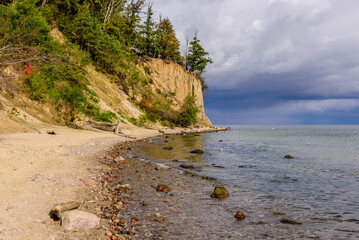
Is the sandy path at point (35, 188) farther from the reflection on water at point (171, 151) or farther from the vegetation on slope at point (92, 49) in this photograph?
the reflection on water at point (171, 151)

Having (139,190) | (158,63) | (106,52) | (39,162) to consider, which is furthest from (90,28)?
(139,190)

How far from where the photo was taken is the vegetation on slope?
2094cm

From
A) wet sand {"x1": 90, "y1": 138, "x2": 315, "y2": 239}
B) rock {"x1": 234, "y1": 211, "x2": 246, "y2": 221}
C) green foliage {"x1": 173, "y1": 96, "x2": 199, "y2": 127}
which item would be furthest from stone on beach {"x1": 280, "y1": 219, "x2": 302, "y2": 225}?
green foliage {"x1": 173, "y1": 96, "x2": 199, "y2": 127}

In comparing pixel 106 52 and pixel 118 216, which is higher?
pixel 106 52

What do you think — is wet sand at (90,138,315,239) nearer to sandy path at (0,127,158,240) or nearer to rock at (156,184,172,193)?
rock at (156,184,172,193)

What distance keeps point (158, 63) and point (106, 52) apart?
67.7 feet

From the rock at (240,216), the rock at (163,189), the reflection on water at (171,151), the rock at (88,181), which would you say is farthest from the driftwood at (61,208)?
the reflection on water at (171,151)

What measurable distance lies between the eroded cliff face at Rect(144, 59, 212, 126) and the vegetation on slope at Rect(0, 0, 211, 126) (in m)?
3.54

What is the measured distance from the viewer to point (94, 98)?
28.2 m

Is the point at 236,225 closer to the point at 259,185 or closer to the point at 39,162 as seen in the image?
the point at 259,185

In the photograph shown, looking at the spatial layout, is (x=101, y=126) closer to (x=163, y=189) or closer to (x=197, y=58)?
(x=163, y=189)

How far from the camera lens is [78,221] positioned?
4297 millimetres

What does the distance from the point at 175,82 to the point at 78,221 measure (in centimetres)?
5725

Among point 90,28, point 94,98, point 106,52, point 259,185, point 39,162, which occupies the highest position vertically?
point 90,28
